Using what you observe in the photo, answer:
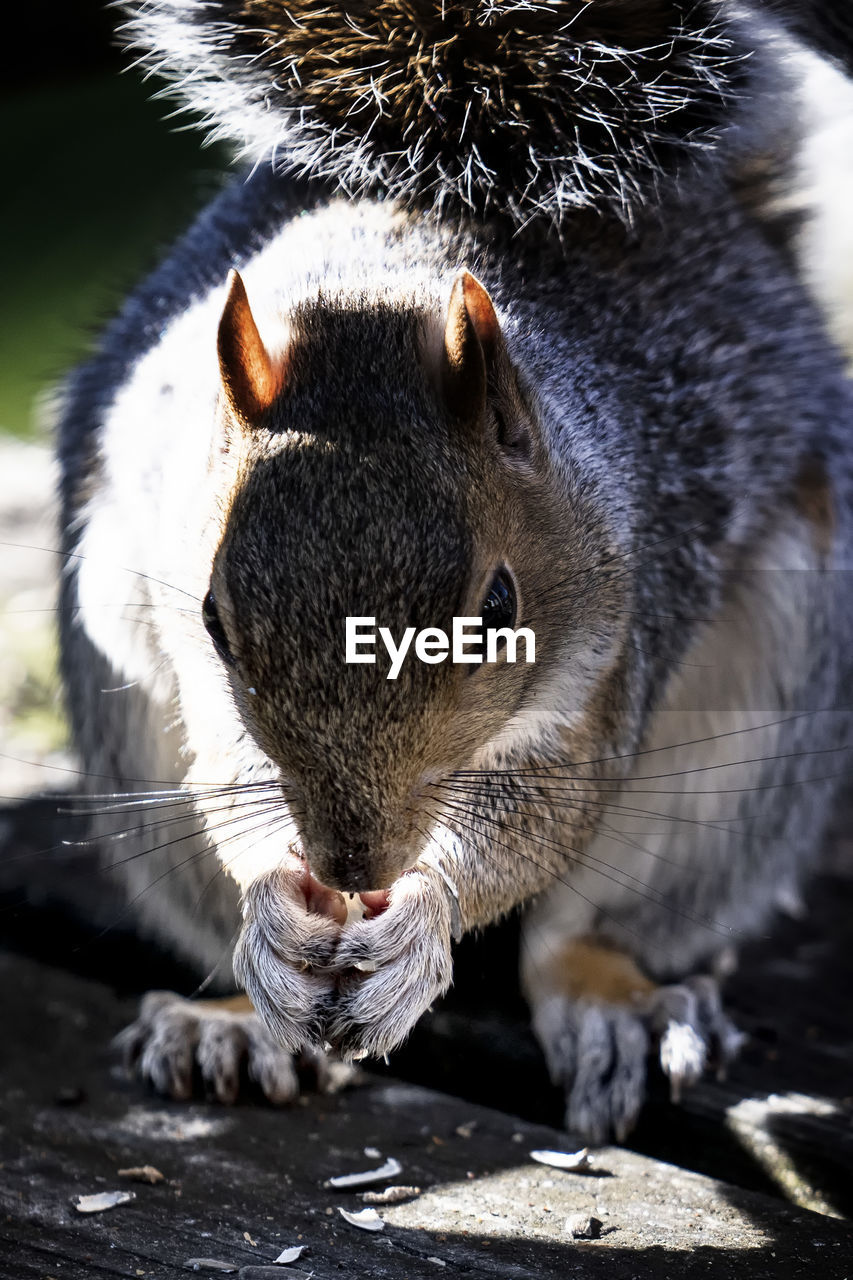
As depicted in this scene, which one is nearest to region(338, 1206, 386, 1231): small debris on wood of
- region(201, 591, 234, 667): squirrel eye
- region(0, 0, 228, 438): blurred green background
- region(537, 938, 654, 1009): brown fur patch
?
region(201, 591, 234, 667): squirrel eye

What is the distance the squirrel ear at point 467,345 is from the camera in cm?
127

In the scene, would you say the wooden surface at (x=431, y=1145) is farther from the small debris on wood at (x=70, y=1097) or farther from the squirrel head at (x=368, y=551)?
the squirrel head at (x=368, y=551)

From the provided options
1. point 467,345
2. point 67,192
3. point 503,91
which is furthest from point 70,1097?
point 67,192

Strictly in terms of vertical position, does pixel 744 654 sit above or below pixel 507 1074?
above

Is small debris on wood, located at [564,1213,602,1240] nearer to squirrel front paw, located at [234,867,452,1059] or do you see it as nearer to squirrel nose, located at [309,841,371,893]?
squirrel front paw, located at [234,867,452,1059]

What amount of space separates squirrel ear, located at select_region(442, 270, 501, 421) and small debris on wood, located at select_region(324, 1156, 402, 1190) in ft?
2.54

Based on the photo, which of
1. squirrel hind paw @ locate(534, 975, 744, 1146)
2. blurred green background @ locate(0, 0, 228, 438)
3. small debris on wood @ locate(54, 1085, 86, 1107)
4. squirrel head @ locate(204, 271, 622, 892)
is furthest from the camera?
blurred green background @ locate(0, 0, 228, 438)

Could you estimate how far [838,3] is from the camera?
1772mm

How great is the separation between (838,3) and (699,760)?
101 centimetres

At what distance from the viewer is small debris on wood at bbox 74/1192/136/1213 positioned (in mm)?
1393

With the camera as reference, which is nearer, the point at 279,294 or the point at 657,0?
the point at 279,294

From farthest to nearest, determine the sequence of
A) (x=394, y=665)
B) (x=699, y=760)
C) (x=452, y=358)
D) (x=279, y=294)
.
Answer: (x=699, y=760)
(x=279, y=294)
(x=452, y=358)
(x=394, y=665)

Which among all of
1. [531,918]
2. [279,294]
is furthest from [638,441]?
[531,918]

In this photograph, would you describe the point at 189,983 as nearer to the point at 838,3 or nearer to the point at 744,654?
the point at 744,654
